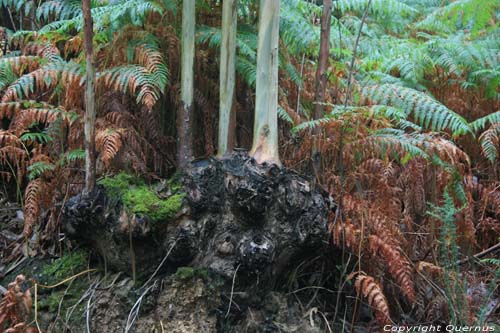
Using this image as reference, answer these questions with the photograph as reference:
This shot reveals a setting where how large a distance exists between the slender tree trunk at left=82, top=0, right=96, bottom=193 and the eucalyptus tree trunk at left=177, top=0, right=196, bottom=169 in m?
0.47

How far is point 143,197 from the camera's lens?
96.6 inches

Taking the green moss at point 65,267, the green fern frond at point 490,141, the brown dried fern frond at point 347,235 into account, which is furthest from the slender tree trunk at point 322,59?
the green moss at point 65,267

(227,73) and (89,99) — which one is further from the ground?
(227,73)

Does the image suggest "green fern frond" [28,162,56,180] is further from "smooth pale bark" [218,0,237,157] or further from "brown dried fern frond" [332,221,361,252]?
"brown dried fern frond" [332,221,361,252]

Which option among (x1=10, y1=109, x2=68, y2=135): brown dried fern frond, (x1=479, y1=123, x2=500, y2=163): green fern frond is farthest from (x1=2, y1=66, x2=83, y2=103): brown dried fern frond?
(x1=479, y1=123, x2=500, y2=163): green fern frond

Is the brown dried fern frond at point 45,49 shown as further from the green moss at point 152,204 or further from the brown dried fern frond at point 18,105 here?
the green moss at point 152,204

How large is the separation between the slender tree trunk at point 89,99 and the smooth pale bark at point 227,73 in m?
0.67

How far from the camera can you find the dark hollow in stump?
7.66ft


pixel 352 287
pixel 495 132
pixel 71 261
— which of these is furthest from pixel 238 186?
pixel 495 132

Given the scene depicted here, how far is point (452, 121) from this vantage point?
9.73ft

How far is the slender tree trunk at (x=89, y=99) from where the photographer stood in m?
2.46

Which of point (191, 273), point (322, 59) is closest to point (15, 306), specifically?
point (191, 273)

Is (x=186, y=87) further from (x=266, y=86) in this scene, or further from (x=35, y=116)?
(x=35, y=116)

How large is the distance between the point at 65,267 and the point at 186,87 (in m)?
1.18
